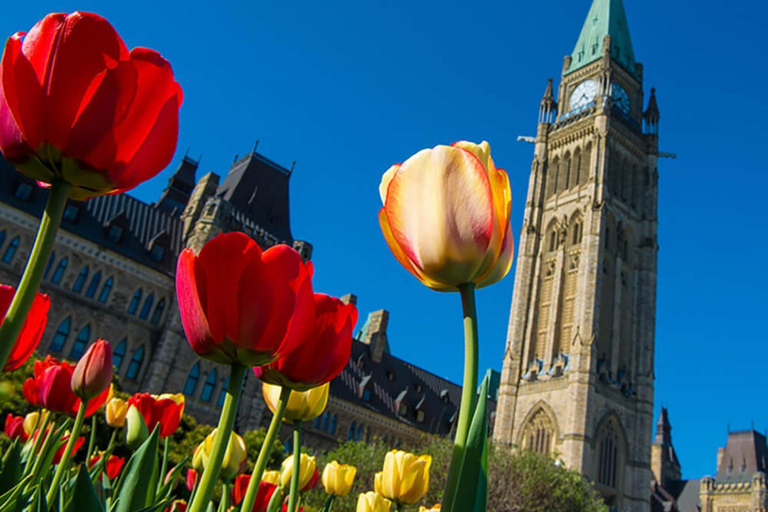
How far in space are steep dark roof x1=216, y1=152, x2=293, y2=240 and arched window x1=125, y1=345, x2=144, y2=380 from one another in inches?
340

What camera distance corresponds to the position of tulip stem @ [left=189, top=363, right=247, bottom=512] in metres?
0.94

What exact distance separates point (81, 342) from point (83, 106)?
25.9 metres

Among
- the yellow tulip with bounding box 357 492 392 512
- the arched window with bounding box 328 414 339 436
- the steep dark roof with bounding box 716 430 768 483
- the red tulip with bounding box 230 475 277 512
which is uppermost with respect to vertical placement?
the steep dark roof with bounding box 716 430 768 483

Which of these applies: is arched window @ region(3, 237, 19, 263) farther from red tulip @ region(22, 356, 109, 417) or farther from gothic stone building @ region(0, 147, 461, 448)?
red tulip @ region(22, 356, 109, 417)

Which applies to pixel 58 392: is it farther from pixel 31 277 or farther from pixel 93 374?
pixel 31 277

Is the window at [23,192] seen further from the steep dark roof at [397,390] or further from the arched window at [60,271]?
the steep dark roof at [397,390]

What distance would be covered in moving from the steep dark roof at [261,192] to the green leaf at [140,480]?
30.6 meters

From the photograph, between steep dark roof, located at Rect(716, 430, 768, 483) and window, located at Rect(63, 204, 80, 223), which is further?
steep dark roof, located at Rect(716, 430, 768, 483)

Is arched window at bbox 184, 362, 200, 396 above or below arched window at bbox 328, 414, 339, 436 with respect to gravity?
below

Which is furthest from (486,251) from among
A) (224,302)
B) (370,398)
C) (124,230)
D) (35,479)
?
(370,398)

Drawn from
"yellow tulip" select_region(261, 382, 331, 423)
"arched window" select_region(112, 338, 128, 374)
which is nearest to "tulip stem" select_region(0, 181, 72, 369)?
"yellow tulip" select_region(261, 382, 331, 423)

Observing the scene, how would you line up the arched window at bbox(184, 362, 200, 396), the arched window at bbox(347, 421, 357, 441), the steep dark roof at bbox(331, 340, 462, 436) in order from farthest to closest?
the steep dark roof at bbox(331, 340, 462, 436) → the arched window at bbox(347, 421, 357, 441) → the arched window at bbox(184, 362, 200, 396)

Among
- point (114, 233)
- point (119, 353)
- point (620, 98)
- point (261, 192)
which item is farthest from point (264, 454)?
point (620, 98)

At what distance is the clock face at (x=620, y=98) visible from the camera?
1854 inches
